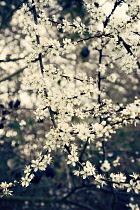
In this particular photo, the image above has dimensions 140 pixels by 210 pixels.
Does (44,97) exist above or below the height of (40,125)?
below

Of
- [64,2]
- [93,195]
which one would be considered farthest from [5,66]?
[93,195]

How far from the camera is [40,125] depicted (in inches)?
289

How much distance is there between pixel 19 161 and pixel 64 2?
16.3 ft

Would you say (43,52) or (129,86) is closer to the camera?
(43,52)

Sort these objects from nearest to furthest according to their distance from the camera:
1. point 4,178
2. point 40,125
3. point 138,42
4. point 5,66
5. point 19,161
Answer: point 138,42
point 4,178
point 5,66
point 19,161
point 40,125

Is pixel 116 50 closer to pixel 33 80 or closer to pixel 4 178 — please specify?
pixel 33 80

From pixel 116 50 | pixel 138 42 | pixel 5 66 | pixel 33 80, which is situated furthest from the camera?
pixel 5 66

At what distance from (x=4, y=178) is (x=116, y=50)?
4.33 m

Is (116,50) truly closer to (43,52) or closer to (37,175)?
(43,52)

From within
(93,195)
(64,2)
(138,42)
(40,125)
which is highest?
(64,2)

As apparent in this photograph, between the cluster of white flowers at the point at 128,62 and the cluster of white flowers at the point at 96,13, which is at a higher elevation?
the cluster of white flowers at the point at 96,13

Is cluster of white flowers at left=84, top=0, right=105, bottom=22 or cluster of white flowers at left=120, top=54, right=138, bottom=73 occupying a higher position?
cluster of white flowers at left=84, top=0, right=105, bottom=22

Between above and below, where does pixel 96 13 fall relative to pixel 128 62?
above

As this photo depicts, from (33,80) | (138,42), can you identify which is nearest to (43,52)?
(33,80)
